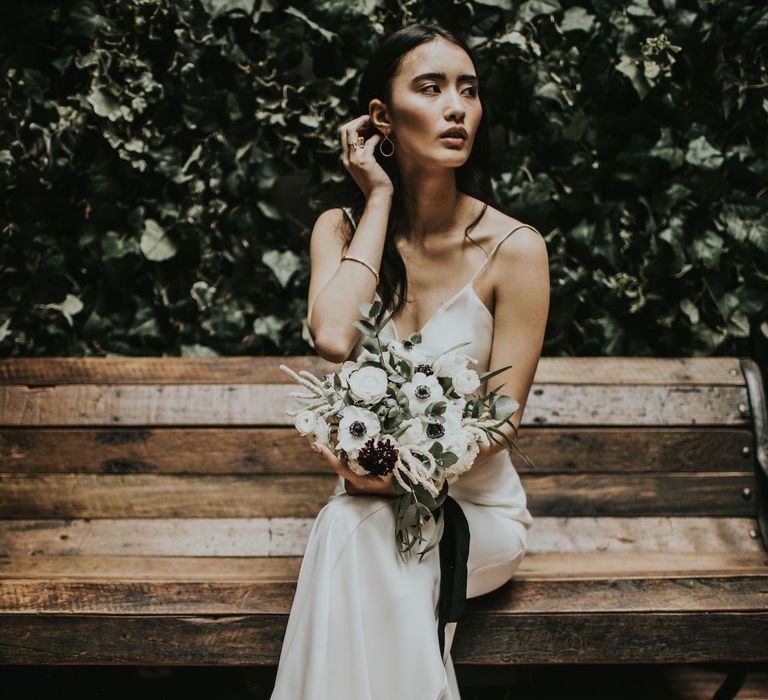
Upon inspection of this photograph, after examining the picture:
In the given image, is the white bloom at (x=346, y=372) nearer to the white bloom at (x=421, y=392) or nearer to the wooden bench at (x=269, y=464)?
the white bloom at (x=421, y=392)

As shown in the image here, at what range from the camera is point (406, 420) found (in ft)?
5.38

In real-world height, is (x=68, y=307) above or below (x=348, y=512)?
below

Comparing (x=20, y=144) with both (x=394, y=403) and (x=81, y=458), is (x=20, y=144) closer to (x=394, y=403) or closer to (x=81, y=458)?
(x=81, y=458)

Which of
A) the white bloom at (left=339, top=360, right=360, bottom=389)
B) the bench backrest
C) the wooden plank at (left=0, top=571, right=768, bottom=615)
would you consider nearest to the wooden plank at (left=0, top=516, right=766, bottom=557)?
the bench backrest

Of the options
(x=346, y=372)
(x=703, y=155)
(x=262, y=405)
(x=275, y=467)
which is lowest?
(x=275, y=467)

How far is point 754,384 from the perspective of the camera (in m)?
2.53

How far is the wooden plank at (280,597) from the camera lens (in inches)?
75.7

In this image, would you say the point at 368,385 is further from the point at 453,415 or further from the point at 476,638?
the point at 476,638

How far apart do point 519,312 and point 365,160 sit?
566 mm

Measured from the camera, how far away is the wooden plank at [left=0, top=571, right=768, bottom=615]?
1.92m

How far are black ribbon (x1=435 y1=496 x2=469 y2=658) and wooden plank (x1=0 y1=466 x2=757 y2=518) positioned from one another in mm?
707

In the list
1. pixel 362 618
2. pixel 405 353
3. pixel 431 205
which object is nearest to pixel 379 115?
pixel 431 205

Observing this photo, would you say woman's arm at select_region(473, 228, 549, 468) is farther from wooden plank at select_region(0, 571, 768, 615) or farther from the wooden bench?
the wooden bench

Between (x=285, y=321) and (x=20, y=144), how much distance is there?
1.08 metres
